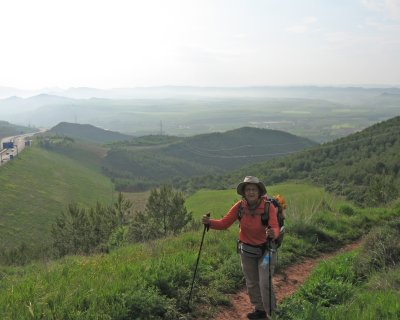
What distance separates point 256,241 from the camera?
19.1ft

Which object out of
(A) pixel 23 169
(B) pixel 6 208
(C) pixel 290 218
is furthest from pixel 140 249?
(A) pixel 23 169

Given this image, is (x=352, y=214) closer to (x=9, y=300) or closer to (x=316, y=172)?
(x=9, y=300)

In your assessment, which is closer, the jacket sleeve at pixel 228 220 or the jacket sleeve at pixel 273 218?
the jacket sleeve at pixel 273 218

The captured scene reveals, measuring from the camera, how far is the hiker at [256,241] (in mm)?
5586

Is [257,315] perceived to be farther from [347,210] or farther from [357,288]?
[347,210]

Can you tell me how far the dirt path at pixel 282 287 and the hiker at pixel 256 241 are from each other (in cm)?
44

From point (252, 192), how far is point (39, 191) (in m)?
101

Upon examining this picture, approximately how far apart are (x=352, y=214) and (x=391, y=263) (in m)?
6.75

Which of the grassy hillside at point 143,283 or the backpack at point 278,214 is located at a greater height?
the backpack at point 278,214

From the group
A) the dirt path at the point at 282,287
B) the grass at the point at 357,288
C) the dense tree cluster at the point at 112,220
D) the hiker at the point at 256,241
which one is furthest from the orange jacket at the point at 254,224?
the dense tree cluster at the point at 112,220

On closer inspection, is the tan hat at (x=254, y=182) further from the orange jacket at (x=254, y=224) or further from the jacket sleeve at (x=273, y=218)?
the jacket sleeve at (x=273, y=218)

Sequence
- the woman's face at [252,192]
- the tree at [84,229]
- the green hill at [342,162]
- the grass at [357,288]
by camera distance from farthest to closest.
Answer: the green hill at [342,162]
the tree at [84,229]
the woman's face at [252,192]
the grass at [357,288]

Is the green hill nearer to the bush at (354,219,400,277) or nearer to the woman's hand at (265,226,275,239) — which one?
the bush at (354,219,400,277)

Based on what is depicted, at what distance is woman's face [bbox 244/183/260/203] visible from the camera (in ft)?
19.0
